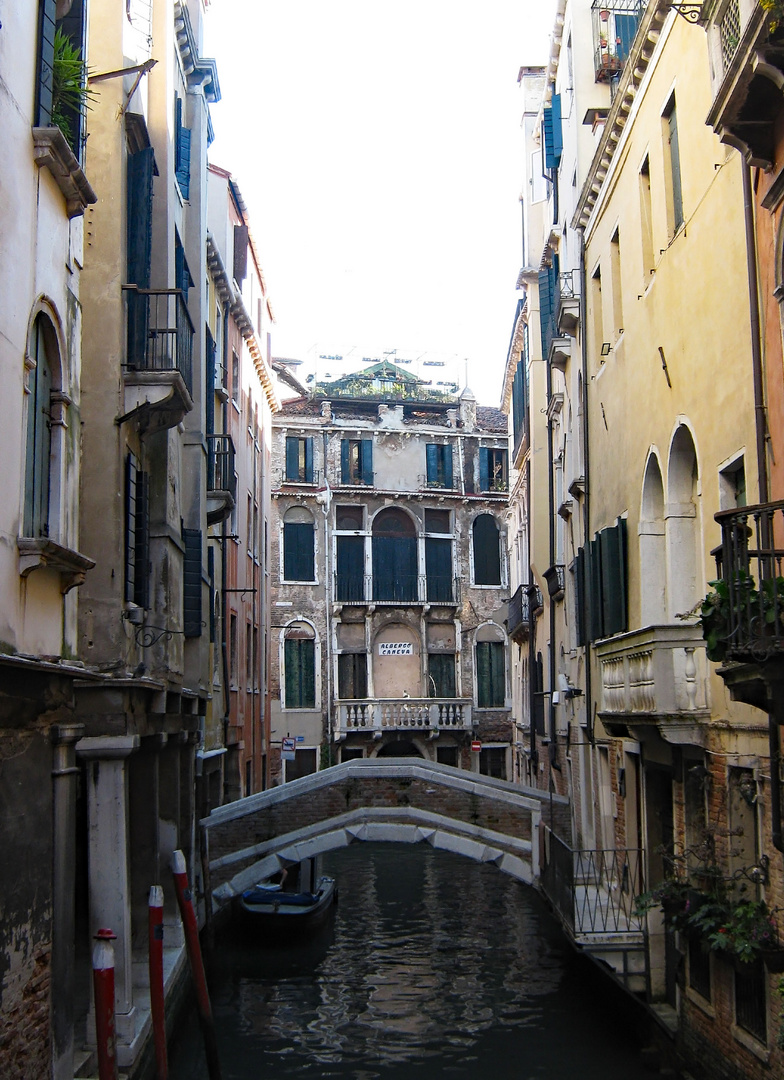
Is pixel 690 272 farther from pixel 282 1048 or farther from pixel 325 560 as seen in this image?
pixel 325 560

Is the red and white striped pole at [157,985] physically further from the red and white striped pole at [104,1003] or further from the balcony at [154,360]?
the balcony at [154,360]

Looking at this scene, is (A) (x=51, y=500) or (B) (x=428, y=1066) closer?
(A) (x=51, y=500)

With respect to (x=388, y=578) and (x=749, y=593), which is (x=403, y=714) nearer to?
(x=388, y=578)

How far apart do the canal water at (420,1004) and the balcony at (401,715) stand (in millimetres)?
A: 11197

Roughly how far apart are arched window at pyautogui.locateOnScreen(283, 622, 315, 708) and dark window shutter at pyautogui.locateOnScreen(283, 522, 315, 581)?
1.41 m

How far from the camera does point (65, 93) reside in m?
8.04

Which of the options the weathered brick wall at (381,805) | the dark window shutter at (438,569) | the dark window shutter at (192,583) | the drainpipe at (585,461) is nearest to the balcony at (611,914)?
the drainpipe at (585,461)

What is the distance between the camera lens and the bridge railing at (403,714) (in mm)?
32875

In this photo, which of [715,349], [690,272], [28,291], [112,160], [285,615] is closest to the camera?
[28,291]

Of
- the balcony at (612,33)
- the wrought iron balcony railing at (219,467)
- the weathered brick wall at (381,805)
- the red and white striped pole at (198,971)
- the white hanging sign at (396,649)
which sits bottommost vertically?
the red and white striped pole at (198,971)

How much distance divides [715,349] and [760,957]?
170 inches

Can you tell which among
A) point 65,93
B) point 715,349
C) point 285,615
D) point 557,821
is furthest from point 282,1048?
point 285,615

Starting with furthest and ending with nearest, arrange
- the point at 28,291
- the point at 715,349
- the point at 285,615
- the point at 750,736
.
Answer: the point at 285,615, the point at 715,349, the point at 750,736, the point at 28,291

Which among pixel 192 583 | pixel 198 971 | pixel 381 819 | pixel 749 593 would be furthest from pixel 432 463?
pixel 749 593
